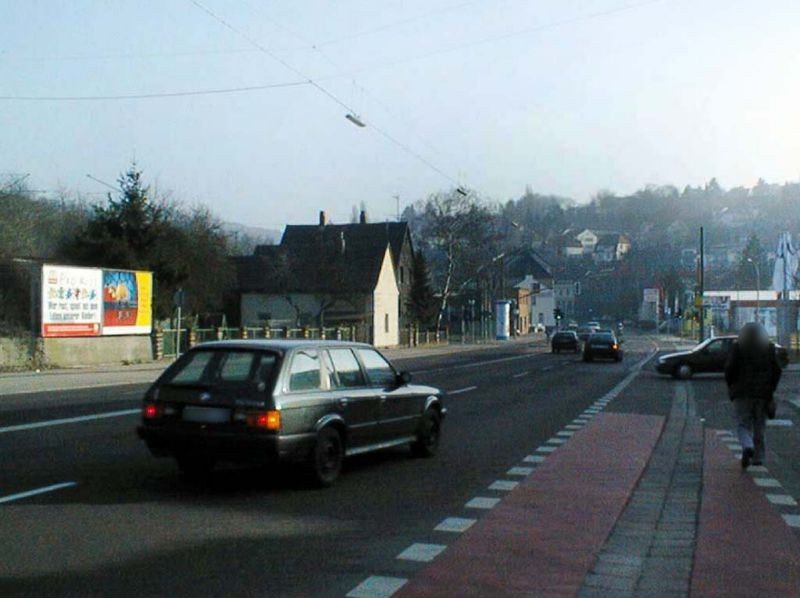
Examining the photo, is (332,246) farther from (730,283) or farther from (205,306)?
(730,283)

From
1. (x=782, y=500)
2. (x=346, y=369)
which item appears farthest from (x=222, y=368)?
(x=782, y=500)

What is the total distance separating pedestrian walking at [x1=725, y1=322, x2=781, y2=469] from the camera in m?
13.0

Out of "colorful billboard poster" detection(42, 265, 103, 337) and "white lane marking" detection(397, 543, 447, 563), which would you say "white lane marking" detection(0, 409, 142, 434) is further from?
"colorful billboard poster" detection(42, 265, 103, 337)

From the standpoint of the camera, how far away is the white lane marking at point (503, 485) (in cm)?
1171

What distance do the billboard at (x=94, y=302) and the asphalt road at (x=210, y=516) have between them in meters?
21.4

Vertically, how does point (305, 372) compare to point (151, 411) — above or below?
above

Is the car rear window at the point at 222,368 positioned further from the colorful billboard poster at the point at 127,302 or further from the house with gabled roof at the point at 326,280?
the house with gabled roof at the point at 326,280

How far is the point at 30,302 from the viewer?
39.5 meters

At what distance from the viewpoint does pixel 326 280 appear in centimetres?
7169

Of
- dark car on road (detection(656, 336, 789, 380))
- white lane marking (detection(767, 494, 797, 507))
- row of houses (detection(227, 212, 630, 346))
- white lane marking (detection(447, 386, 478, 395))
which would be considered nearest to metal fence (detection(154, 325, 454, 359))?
row of houses (detection(227, 212, 630, 346))

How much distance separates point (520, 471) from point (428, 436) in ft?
5.21

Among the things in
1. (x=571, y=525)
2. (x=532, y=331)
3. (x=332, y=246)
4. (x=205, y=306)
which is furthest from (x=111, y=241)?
(x=532, y=331)

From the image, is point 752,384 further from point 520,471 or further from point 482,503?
point 482,503

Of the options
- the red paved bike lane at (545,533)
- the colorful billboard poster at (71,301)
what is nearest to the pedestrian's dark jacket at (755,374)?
the red paved bike lane at (545,533)
